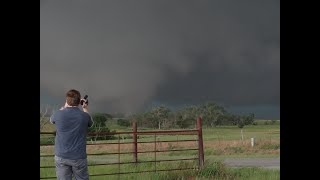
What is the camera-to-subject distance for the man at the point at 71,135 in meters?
3.87

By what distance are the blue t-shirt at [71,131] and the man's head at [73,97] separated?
0.14ft

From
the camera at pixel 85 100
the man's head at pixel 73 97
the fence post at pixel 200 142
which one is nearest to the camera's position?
the man's head at pixel 73 97

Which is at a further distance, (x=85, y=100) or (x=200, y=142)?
(x=200, y=142)

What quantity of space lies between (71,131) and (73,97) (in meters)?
0.26

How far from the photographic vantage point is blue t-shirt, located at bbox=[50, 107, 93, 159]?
387 cm

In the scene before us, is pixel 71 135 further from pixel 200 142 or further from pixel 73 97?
pixel 200 142

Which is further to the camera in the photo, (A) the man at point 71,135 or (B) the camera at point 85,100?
(B) the camera at point 85,100

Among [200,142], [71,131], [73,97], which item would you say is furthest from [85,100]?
[200,142]

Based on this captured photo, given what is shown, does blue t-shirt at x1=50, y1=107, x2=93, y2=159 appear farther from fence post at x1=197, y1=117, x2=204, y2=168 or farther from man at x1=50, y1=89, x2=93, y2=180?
fence post at x1=197, y1=117, x2=204, y2=168

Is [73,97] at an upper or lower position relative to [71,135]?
upper

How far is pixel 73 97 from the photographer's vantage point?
386 cm

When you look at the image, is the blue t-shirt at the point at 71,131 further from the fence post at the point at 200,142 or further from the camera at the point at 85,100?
the fence post at the point at 200,142

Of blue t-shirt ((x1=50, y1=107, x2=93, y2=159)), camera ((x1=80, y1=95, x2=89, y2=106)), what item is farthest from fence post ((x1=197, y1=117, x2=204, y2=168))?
blue t-shirt ((x1=50, y1=107, x2=93, y2=159))

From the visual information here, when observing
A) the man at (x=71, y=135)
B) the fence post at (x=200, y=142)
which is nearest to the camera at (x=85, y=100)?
the man at (x=71, y=135)
